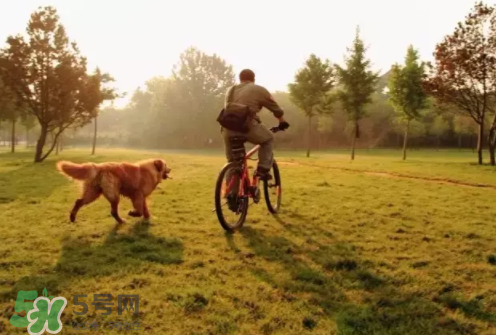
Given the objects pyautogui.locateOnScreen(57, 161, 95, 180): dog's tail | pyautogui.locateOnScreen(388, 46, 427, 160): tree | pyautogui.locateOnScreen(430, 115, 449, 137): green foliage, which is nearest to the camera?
pyautogui.locateOnScreen(57, 161, 95, 180): dog's tail

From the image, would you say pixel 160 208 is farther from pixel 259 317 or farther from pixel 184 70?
pixel 184 70

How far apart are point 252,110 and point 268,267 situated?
8.95 feet

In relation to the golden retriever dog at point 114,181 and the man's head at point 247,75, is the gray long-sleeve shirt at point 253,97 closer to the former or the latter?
the man's head at point 247,75

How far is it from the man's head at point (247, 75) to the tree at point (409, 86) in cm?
2523

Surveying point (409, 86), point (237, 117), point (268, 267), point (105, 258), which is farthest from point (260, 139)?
point (409, 86)

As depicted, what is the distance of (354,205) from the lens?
8.48 meters

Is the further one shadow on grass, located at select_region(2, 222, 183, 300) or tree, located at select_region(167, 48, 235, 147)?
tree, located at select_region(167, 48, 235, 147)

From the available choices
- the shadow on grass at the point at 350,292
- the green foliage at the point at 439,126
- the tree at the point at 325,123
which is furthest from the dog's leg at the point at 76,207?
the green foliage at the point at 439,126

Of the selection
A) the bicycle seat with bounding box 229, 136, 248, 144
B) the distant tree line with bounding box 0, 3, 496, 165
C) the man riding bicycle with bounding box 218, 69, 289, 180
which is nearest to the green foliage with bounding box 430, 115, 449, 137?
the distant tree line with bounding box 0, 3, 496, 165

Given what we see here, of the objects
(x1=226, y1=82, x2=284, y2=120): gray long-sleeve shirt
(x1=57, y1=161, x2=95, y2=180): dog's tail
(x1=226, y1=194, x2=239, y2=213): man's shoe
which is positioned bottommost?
(x1=226, y1=194, x2=239, y2=213): man's shoe

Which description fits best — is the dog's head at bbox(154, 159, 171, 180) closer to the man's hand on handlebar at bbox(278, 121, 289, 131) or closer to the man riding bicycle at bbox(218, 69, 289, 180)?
the man riding bicycle at bbox(218, 69, 289, 180)

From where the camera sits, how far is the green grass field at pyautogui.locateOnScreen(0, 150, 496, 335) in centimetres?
310

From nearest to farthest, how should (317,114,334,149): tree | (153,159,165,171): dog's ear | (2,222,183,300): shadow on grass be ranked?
(2,222,183,300): shadow on grass < (153,159,165,171): dog's ear < (317,114,334,149): tree

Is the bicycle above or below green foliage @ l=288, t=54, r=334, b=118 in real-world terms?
below
